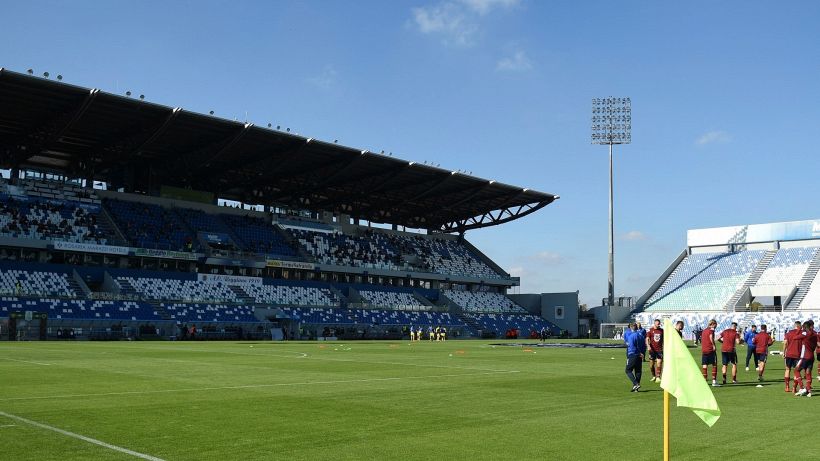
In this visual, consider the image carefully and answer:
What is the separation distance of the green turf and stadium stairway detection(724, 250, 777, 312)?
67672 millimetres

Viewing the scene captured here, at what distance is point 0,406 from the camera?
1511 cm

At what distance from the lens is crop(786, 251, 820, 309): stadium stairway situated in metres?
82.2

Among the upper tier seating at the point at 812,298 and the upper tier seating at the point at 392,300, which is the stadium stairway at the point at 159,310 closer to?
the upper tier seating at the point at 392,300

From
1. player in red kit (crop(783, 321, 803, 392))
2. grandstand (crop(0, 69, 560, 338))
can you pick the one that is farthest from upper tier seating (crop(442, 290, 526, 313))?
player in red kit (crop(783, 321, 803, 392))

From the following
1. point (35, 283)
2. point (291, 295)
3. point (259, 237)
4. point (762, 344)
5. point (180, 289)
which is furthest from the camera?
point (259, 237)

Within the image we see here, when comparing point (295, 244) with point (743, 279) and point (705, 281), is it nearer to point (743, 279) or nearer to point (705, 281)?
point (705, 281)

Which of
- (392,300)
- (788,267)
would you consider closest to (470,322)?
(392,300)

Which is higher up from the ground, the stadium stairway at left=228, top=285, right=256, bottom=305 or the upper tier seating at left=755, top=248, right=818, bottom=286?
the upper tier seating at left=755, top=248, right=818, bottom=286

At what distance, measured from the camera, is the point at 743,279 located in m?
90.8

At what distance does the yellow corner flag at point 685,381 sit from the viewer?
706 cm

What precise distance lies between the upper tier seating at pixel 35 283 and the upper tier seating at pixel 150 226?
836 centimetres

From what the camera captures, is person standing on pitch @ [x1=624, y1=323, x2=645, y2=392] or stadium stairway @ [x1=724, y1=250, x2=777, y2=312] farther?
stadium stairway @ [x1=724, y1=250, x2=777, y2=312]

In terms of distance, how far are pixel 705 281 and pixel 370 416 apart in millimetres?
89614

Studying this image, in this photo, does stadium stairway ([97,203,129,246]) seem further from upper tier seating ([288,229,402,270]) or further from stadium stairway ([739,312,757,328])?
stadium stairway ([739,312,757,328])
